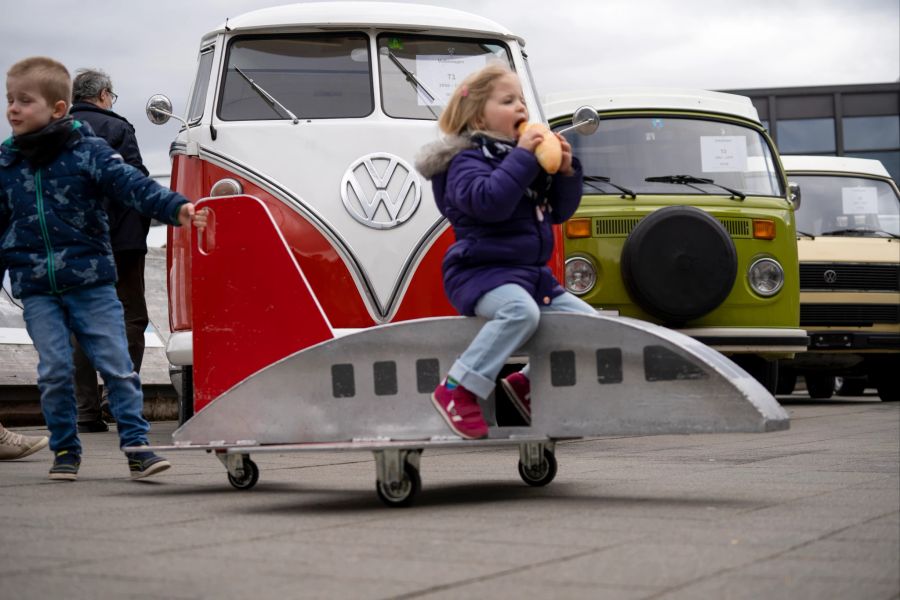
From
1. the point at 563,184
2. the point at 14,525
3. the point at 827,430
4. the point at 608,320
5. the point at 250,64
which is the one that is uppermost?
the point at 250,64

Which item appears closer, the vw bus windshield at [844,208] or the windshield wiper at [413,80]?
the windshield wiper at [413,80]

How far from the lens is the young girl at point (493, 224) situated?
16.3 feet

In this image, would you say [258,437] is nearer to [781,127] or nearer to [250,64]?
[250,64]

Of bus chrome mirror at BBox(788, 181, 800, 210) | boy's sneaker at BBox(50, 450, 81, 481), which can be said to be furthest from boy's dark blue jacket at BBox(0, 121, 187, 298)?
bus chrome mirror at BBox(788, 181, 800, 210)

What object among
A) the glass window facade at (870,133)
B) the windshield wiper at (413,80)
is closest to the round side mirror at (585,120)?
the windshield wiper at (413,80)

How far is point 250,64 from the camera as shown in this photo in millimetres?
8242

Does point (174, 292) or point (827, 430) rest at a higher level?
point (174, 292)

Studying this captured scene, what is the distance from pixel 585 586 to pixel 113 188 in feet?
10.7

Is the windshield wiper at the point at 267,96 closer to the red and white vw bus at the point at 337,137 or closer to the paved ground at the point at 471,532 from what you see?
the red and white vw bus at the point at 337,137

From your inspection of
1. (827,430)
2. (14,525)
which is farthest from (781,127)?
(14,525)

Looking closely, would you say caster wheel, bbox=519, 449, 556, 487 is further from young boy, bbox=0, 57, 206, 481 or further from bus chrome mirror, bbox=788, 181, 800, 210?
bus chrome mirror, bbox=788, 181, 800, 210

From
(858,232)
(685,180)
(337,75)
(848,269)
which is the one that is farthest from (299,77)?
(858,232)

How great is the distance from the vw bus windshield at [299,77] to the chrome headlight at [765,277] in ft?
12.2

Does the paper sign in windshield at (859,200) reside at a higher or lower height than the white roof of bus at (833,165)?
lower
